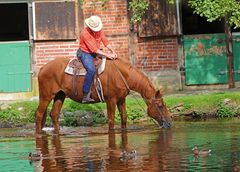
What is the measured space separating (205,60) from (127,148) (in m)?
9.40

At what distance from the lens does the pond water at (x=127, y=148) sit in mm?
11438

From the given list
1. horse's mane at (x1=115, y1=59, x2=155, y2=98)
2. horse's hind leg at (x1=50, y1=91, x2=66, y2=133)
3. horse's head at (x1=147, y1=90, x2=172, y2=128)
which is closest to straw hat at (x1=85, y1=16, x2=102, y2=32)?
horse's mane at (x1=115, y1=59, x2=155, y2=98)

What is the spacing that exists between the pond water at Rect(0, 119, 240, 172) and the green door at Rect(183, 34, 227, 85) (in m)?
4.73

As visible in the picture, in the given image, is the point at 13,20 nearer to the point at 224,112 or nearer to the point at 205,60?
the point at 205,60

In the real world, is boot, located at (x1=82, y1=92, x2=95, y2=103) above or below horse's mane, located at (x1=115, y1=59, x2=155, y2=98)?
below

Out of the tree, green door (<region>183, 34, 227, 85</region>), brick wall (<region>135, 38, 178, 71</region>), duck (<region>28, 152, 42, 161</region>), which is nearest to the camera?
duck (<region>28, 152, 42, 161</region>)

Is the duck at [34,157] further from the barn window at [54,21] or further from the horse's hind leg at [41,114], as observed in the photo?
the barn window at [54,21]

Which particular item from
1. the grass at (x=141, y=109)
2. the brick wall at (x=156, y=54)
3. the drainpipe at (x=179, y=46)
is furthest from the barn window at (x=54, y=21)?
the grass at (x=141, y=109)

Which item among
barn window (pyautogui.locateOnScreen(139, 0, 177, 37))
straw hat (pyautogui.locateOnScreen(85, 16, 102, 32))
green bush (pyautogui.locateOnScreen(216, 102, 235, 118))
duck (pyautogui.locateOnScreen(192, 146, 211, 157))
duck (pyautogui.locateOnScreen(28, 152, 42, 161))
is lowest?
duck (pyautogui.locateOnScreen(28, 152, 42, 161))

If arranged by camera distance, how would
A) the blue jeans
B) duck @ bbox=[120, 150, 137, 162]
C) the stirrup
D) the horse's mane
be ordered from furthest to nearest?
the stirrup, the horse's mane, the blue jeans, duck @ bbox=[120, 150, 137, 162]

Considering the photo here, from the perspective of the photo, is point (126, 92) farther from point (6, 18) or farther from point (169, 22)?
point (6, 18)

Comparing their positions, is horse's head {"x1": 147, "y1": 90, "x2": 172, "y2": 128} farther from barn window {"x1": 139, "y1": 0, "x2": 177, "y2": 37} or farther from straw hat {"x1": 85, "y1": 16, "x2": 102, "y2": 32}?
barn window {"x1": 139, "y1": 0, "x2": 177, "y2": 37}

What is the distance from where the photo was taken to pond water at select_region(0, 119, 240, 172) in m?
11.4

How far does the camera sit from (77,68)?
16.4m
